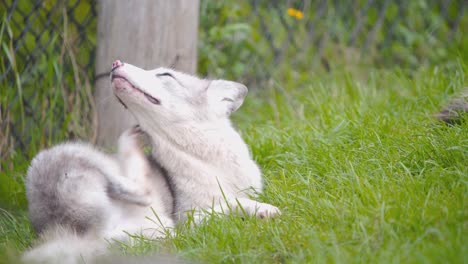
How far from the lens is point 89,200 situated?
2982mm

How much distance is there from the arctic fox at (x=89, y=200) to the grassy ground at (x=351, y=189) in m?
0.21

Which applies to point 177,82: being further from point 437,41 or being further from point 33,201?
point 437,41

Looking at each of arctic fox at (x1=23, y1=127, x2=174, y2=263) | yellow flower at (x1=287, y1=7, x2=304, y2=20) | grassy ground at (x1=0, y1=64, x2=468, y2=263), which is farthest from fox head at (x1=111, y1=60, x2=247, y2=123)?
yellow flower at (x1=287, y1=7, x2=304, y2=20)

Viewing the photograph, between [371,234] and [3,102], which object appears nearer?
[371,234]

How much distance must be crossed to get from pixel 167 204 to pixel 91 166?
492 mm

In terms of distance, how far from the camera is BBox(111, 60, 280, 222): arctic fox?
11.0 feet

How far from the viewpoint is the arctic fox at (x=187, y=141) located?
335 cm

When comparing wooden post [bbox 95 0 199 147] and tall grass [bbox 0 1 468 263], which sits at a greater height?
wooden post [bbox 95 0 199 147]

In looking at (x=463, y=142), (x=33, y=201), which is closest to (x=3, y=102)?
(x=33, y=201)

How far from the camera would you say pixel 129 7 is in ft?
13.5

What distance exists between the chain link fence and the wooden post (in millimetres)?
269

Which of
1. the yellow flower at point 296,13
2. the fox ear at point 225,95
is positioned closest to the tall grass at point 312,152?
the yellow flower at point 296,13

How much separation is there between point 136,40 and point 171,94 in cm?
82

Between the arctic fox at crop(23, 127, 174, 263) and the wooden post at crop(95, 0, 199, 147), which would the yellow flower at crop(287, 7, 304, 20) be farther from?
the arctic fox at crop(23, 127, 174, 263)
